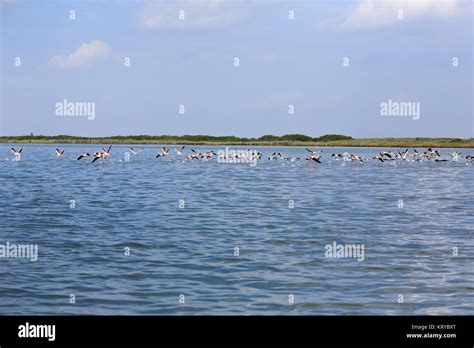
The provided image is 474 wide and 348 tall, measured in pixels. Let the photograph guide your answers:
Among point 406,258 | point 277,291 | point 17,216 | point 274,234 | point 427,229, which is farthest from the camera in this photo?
point 17,216

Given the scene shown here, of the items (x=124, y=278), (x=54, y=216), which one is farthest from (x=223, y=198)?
(x=124, y=278)

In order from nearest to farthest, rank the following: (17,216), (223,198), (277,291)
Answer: (277,291), (17,216), (223,198)

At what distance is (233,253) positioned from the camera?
603 inches

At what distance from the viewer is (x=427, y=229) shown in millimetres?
19516

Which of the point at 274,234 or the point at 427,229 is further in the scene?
the point at 427,229

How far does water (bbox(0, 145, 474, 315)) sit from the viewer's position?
36.7 ft

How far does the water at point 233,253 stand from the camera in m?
11.2

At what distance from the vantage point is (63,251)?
51.1 ft
